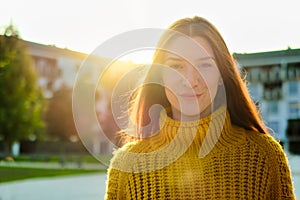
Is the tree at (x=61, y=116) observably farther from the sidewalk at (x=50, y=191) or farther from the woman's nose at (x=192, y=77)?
the woman's nose at (x=192, y=77)

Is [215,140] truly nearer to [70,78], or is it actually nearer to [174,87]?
[174,87]

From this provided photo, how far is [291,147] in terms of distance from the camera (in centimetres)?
4119

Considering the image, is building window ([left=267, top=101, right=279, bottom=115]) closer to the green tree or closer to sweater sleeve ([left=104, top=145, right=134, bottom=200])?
the green tree

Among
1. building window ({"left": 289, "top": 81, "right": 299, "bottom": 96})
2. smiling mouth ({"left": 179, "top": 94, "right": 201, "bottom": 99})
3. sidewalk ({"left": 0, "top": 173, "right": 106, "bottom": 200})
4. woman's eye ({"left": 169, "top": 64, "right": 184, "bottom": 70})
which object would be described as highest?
building window ({"left": 289, "top": 81, "right": 299, "bottom": 96})

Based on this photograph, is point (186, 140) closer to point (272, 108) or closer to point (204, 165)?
point (204, 165)

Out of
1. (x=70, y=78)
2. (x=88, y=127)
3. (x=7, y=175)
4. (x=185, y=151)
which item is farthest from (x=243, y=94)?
(x=70, y=78)

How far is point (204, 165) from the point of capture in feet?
5.68

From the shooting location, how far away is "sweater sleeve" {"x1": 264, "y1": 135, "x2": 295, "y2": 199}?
1718 mm

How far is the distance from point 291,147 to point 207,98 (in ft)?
134

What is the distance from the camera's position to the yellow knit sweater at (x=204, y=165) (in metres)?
1.71

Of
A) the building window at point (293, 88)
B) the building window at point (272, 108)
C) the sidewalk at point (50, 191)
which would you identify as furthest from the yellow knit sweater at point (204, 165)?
the building window at point (272, 108)

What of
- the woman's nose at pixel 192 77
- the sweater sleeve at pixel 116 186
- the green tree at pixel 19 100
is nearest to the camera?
the woman's nose at pixel 192 77

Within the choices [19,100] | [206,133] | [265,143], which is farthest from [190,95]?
[19,100]

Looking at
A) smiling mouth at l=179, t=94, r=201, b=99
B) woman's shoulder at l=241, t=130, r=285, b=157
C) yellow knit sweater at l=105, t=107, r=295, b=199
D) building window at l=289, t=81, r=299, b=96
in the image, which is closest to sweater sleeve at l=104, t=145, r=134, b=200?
yellow knit sweater at l=105, t=107, r=295, b=199
